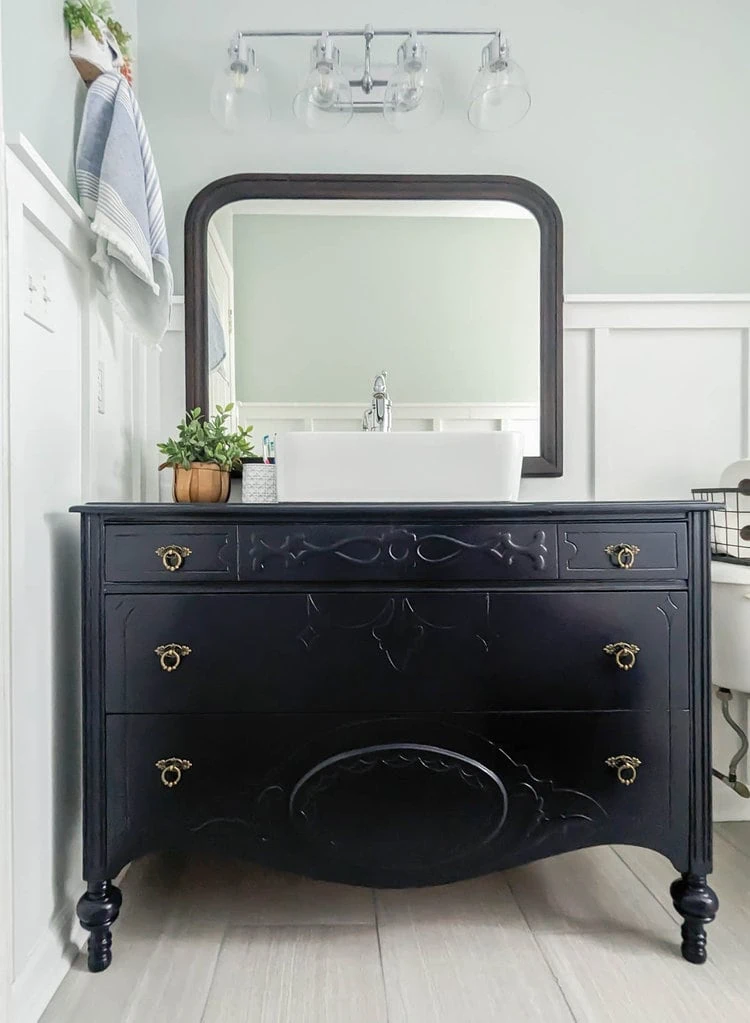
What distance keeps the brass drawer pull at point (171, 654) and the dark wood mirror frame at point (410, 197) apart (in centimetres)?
78

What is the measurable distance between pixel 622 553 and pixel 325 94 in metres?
1.39

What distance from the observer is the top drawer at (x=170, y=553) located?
4.28 feet

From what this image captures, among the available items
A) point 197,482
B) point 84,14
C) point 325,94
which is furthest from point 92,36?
point 197,482

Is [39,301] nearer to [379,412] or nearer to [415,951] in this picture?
[379,412]

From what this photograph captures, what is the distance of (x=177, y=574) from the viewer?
131 cm

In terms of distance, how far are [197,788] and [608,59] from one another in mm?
2074

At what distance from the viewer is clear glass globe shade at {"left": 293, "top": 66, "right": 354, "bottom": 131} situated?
6.02 feet

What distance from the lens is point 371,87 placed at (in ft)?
6.15

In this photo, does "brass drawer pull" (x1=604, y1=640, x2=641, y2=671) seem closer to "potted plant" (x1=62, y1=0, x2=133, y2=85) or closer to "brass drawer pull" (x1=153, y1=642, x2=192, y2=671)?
"brass drawer pull" (x1=153, y1=642, x2=192, y2=671)

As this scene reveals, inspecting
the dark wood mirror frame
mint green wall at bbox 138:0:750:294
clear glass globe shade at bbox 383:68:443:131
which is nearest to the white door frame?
the dark wood mirror frame

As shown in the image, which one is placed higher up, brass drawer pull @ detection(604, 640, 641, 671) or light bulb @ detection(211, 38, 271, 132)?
light bulb @ detection(211, 38, 271, 132)

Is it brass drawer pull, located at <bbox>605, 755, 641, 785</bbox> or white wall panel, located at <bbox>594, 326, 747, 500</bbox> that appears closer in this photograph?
brass drawer pull, located at <bbox>605, 755, 641, 785</bbox>

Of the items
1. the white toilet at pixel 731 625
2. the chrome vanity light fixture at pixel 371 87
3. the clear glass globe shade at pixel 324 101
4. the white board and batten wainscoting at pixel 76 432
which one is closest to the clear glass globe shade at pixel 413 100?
the chrome vanity light fixture at pixel 371 87

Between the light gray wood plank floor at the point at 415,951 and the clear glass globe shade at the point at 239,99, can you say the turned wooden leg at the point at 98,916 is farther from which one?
the clear glass globe shade at the point at 239,99
